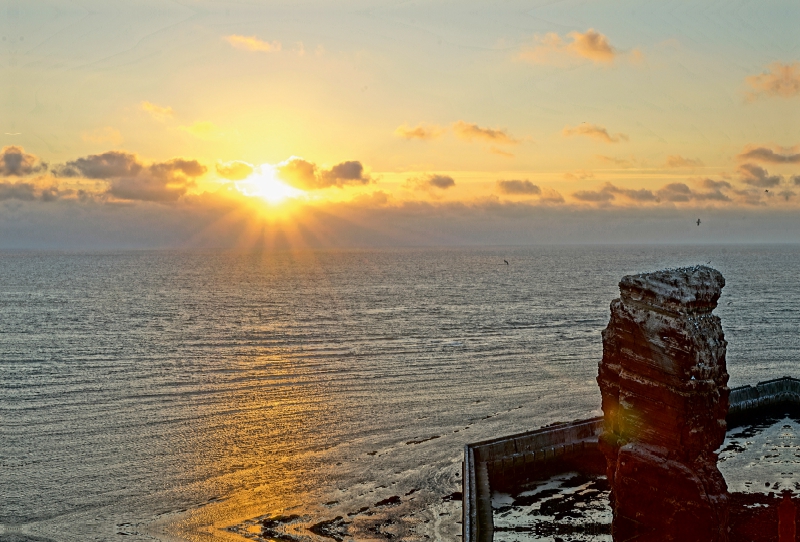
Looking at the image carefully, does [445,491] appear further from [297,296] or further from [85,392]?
[297,296]

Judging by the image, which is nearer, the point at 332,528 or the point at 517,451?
the point at 332,528

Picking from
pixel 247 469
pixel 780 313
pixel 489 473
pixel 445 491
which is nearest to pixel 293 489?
pixel 247 469

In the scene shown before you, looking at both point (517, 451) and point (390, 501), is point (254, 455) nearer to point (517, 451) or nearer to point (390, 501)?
point (390, 501)

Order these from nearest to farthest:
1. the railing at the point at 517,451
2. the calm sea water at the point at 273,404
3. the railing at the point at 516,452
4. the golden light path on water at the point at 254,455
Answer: the railing at the point at 516,452, the railing at the point at 517,451, the golden light path on water at the point at 254,455, the calm sea water at the point at 273,404

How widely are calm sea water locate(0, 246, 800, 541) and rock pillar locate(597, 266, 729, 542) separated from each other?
20.4 ft

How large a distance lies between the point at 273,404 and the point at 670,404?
33.1 meters

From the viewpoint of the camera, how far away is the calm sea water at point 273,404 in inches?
1222

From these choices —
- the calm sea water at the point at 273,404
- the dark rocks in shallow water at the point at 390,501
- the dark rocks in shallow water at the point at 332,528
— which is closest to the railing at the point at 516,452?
the calm sea water at the point at 273,404

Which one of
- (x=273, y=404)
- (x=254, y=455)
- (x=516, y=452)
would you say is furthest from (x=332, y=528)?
(x=273, y=404)

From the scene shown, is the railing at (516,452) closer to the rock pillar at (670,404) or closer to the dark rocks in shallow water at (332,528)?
the dark rocks in shallow water at (332,528)

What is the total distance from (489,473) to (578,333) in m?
47.0

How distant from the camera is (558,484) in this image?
30.6m

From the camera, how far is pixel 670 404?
711 inches

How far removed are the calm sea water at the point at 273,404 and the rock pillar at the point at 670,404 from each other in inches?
245
